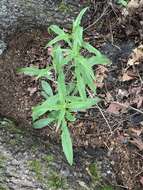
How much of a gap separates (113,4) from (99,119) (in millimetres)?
1107

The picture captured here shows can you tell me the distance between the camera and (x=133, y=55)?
3.22 metres

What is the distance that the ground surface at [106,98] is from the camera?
2.79m

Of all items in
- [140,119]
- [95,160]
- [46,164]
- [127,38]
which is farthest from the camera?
[127,38]

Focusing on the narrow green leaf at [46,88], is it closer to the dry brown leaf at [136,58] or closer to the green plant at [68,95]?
the green plant at [68,95]

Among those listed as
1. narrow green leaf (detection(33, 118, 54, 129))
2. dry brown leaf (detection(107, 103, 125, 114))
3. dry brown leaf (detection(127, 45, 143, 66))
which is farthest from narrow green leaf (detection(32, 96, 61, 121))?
dry brown leaf (detection(127, 45, 143, 66))

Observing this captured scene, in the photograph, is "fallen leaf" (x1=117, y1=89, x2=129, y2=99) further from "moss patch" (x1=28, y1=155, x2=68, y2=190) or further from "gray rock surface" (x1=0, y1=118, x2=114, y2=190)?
"moss patch" (x1=28, y1=155, x2=68, y2=190)

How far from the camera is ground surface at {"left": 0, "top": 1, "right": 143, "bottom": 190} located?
2789 millimetres

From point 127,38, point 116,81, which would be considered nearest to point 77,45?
Answer: point 116,81

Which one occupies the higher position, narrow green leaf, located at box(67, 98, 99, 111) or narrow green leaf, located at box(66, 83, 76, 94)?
narrow green leaf, located at box(66, 83, 76, 94)

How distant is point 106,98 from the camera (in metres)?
3.10

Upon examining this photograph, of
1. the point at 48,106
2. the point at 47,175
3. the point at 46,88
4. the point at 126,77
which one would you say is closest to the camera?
the point at 47,175

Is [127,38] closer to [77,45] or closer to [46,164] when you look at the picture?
[77,45]

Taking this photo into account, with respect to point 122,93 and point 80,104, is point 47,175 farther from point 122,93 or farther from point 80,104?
point 122,93

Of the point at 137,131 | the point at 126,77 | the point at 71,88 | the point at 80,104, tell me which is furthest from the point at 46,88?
the point at 137,131
